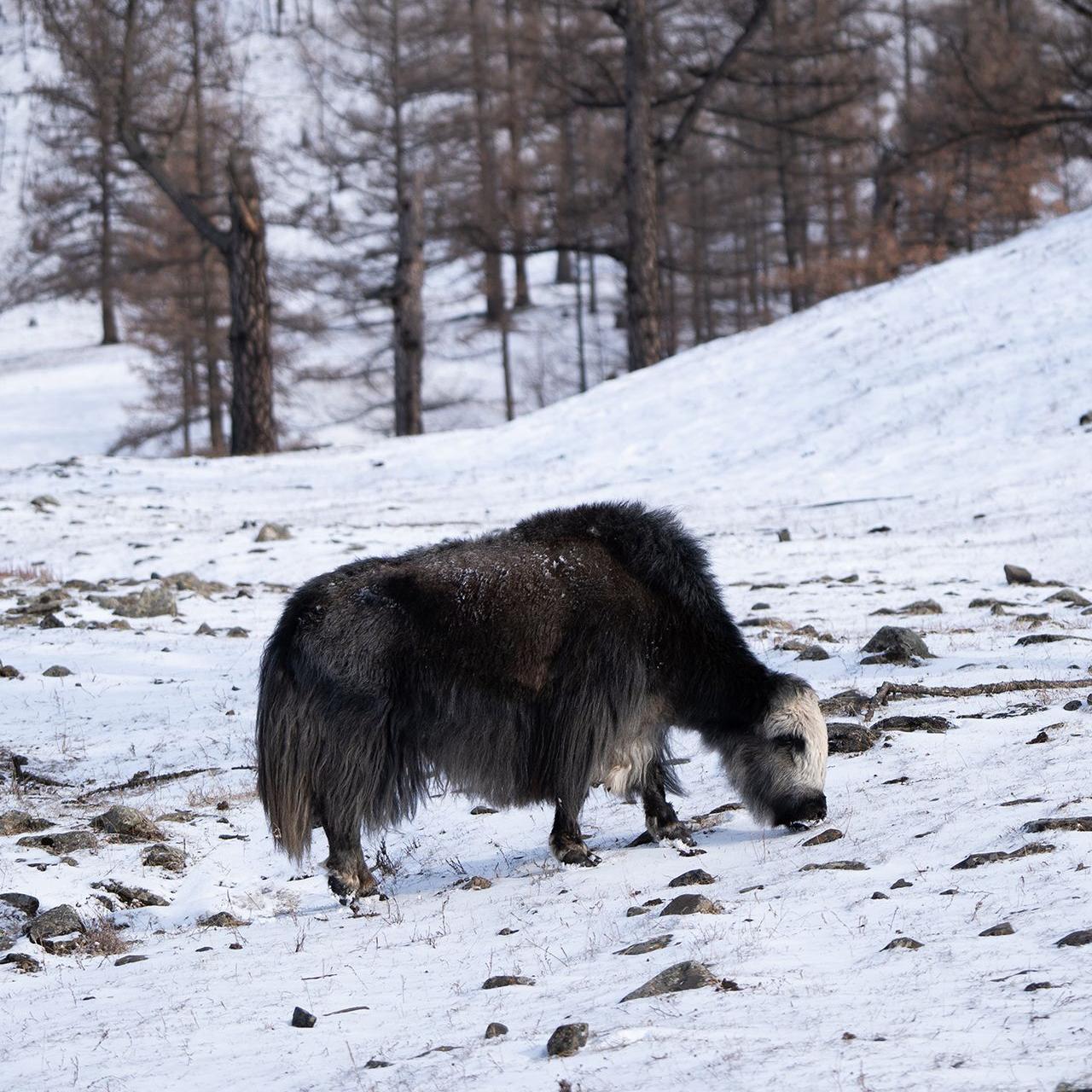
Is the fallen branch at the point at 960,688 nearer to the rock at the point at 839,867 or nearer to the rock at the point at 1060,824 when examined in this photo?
the rock at the point at 839,867

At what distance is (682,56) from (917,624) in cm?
1747

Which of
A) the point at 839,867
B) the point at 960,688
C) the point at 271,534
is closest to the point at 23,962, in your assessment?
the point at 839,867

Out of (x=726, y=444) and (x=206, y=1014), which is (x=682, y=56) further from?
(x=206, y=1014)

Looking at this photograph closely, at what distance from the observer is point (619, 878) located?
5039 millimetres

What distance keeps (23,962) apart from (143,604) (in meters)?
6.05

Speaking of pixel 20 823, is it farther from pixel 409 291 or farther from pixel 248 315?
pixel 409 291

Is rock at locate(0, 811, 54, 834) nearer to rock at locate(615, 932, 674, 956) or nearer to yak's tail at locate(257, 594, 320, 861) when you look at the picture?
yak's tail at locate(257, 594, 320, 861)

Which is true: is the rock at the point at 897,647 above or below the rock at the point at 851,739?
above

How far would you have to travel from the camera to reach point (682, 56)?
23.8 meters

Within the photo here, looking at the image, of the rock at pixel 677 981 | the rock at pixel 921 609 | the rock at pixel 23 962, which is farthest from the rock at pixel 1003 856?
the rock at pixel 921 609

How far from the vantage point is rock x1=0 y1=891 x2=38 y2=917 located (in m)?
5.16

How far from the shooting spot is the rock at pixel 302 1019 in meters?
3.74

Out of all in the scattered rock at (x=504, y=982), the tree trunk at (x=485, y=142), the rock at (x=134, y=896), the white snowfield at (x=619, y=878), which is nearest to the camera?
the white snowfield at (x=619, y=878)

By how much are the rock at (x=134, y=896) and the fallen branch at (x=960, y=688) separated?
3.21m
